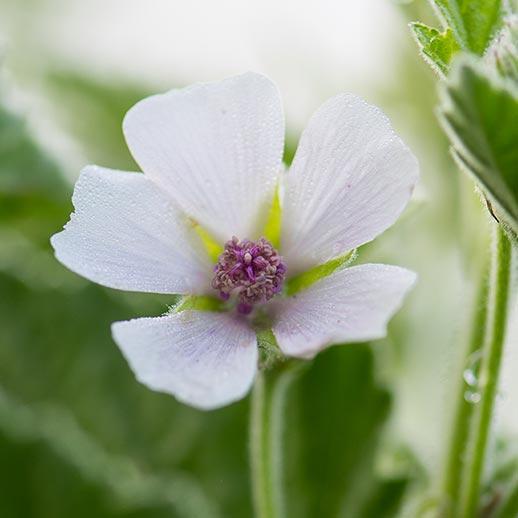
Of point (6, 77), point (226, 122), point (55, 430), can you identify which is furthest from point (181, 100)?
point (6, 77)

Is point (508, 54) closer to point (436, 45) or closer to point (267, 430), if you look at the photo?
point (436, 45)

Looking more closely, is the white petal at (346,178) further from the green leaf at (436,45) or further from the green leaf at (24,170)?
the green leaf at (24,170)

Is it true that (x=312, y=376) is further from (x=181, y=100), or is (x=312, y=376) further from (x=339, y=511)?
(x=181, y=100)

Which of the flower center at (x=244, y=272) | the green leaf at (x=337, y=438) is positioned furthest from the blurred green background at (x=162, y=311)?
the flower center at (x=244, y=272)

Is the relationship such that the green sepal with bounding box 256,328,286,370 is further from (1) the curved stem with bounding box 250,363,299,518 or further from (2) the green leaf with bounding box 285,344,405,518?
(2) the green leaf with bounding box 285,344,405,518

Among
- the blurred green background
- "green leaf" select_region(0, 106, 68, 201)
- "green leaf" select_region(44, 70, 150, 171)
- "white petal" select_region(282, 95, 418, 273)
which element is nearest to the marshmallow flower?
"white petal" select_region(282, 95, 418, 273)
